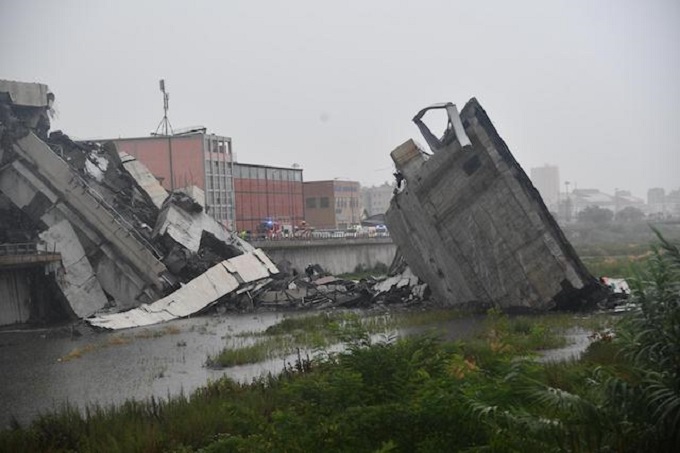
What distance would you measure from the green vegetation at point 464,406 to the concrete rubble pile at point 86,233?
69.2 ft

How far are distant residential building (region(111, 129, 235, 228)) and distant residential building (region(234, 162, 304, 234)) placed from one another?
5335 mm

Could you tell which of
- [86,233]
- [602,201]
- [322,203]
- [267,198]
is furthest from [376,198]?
[86,233]

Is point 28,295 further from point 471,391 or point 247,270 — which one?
point 471,391

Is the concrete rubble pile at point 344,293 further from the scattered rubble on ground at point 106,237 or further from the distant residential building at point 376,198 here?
the distant residential building at point 376,198

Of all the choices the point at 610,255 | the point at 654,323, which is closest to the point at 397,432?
the point at 654,323

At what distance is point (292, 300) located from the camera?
3569 cm

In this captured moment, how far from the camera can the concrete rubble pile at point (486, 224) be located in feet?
83.8

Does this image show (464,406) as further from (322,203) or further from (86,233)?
(322,203)

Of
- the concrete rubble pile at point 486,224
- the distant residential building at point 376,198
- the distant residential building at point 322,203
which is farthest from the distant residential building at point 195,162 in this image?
the distant residential building at point 376,198

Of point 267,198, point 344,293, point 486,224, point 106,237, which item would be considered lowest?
point 344,293

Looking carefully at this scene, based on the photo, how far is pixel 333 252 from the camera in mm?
54188

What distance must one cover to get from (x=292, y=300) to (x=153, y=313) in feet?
25.5

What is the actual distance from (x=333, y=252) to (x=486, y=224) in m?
28.2

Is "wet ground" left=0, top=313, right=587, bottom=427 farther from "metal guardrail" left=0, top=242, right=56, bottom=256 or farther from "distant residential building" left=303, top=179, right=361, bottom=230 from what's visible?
"distant residential building" left=303, top=179, right=361, bottom=230
